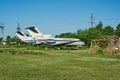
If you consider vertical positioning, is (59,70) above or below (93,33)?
below

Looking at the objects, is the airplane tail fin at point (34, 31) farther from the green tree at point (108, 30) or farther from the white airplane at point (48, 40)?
the green tree at point (108, 30)

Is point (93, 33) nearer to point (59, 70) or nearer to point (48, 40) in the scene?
point (48, 40)

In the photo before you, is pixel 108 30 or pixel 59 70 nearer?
pixel 59 70

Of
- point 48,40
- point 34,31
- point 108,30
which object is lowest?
point 48,40

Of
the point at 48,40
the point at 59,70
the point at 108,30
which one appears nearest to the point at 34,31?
the point at 48,40

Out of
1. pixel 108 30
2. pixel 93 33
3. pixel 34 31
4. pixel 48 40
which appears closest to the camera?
pixel 48 40

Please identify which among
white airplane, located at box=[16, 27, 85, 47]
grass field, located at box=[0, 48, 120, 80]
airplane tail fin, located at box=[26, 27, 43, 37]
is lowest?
grass field, located at box=[0, 48, 120, 80]

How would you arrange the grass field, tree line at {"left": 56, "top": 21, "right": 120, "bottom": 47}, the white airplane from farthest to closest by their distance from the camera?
tree line at {"left": 56, "top": 21, "right": 120, "bottom": 47}
the white airplane
the grass field

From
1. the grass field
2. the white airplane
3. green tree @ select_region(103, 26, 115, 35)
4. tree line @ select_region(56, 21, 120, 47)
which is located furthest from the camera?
green tree @ select_region(103, 26, 115, 35)

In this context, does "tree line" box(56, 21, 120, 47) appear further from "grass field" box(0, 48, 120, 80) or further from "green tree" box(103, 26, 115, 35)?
"grass field" box(0, 48, 120, 80)

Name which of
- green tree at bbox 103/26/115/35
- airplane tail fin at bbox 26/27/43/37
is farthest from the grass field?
green tree at bbox 103/26/115/35

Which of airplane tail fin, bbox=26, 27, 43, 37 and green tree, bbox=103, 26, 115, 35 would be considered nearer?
airplane tail fin, bbox=26, 27, 43, 37

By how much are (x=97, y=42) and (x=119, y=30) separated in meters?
42.6

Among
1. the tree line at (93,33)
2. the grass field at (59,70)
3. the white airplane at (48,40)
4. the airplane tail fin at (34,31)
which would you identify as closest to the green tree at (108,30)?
the tree line at (93,33)
